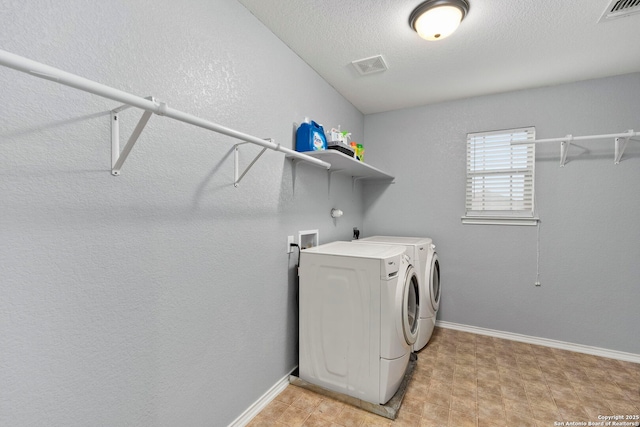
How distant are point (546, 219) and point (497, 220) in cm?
39

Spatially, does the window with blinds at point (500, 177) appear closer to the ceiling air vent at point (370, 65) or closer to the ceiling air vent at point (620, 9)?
the ceiling air vent at point (620, 9)

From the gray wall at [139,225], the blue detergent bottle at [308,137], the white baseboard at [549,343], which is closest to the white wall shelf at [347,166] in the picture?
the blue detergent bottle at [308,137]

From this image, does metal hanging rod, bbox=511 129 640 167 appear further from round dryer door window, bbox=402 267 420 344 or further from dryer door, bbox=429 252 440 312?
round dryer door window, bbox=402 267 420 344

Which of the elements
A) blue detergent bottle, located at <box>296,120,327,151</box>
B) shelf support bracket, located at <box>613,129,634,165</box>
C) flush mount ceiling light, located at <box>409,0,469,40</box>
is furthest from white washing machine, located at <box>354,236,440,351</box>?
shelf support bracket, located at <box>613,129,634,165</box>

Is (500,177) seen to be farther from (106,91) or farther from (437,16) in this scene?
(106,91)

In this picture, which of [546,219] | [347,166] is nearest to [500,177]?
[546,219]

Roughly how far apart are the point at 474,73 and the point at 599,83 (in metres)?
1.14

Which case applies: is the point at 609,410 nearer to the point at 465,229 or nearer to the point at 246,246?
the point at 465,229

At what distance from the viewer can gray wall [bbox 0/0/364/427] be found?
2.82 ft

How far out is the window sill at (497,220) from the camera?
2.74 metres

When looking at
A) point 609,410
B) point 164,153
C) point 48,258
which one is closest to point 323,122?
point 164,153

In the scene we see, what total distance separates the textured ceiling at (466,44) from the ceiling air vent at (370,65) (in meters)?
0.04

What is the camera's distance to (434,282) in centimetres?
281

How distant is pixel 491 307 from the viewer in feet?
9.48
